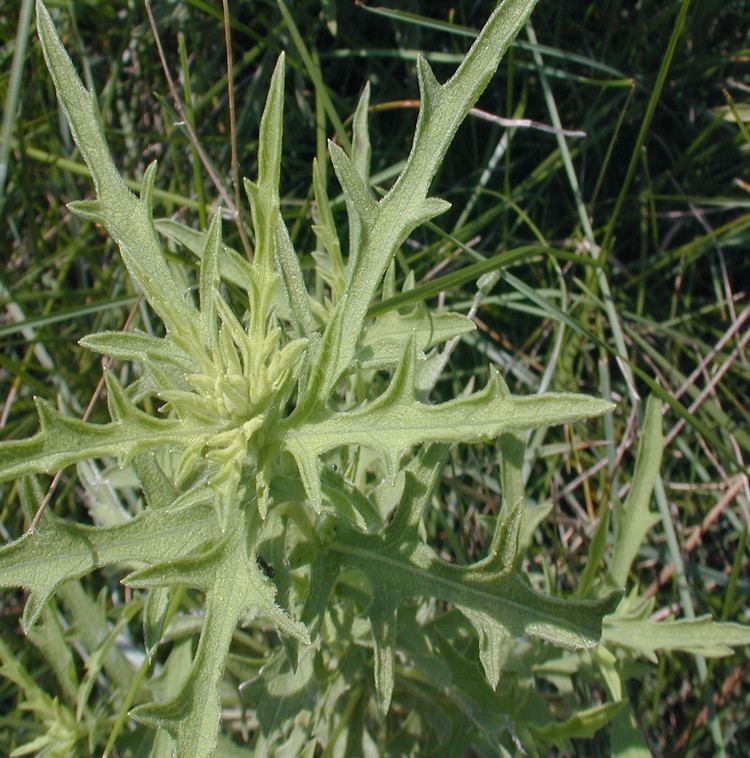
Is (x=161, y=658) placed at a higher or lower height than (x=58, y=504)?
lower

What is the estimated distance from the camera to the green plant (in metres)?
1.75

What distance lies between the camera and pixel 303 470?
5.67 feet

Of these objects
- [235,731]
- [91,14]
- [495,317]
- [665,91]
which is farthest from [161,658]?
[665,91]

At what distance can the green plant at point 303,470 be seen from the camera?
5.75ft

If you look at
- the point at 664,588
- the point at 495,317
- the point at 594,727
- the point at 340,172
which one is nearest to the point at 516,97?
the point at 495,317

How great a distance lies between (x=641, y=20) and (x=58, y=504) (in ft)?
8.72

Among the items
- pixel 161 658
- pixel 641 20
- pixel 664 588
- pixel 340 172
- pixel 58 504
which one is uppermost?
pixel 340 172

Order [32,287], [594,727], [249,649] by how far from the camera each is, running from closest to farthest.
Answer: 1. [594,727]
2. [249,649]
3. [32,287]

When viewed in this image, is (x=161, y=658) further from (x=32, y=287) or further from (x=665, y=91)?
(x=665, y=91)

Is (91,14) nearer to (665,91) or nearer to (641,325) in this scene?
(665,91)

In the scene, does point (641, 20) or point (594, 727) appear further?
point (641, 20)

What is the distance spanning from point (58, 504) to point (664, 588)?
7.28 feet

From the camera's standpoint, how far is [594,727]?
2.34 m

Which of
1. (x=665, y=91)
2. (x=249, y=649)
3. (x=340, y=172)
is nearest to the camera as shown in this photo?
(x=340, y=172)
